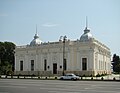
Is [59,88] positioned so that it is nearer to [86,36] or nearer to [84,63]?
[84,63]

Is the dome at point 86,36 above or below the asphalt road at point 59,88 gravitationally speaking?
above

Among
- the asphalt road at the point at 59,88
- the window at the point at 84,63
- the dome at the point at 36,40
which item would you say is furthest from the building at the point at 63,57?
the asphalt road at the point at 59,88

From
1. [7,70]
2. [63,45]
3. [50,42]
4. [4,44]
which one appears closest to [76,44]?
[63,45]

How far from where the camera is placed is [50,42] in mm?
75812

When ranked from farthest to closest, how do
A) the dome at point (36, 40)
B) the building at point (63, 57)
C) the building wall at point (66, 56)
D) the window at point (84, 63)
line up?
1. the dome at point (36, 40)
2. the window at point (84, 63)
3. the building at point (63, 57)
4. the building wall at point (66, 56)

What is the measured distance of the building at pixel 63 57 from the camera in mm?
67812

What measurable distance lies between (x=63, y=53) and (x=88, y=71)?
8.32 metres

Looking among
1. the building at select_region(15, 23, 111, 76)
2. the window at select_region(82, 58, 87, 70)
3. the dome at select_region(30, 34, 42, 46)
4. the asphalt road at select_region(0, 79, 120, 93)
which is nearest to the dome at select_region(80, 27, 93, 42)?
the building at select_region(15, 23, 111, 76)

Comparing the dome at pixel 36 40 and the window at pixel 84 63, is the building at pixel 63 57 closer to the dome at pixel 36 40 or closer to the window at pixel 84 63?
the window at pixel 84 63

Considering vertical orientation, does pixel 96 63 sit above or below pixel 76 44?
below

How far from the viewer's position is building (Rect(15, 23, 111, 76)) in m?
67.8

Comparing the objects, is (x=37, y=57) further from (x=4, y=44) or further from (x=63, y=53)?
(x=4, y=44)

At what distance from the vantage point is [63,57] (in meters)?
69.1

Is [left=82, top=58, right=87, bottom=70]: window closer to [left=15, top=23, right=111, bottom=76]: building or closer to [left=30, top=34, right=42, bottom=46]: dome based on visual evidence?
[left=15, top=23, right=111, bottom=76]: building
